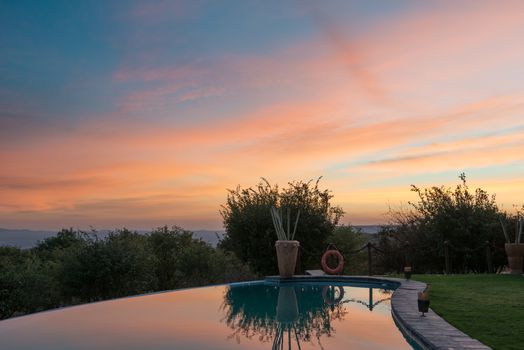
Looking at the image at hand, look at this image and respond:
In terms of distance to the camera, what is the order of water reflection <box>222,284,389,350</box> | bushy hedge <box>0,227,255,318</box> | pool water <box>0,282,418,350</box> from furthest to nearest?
bushy hedge <box>0,227,255,318</box>, water reflection <box>222,284,389,350</box>, pool water <box>0,282,418,350</box>

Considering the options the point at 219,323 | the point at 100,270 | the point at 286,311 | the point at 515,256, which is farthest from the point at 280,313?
the point at 515,256

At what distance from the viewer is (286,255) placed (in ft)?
46.8

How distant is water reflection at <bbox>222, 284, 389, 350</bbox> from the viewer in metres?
7.43

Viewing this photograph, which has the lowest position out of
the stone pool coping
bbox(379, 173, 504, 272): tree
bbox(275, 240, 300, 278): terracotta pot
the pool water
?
the pool water

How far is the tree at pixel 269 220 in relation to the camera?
54.5 feet

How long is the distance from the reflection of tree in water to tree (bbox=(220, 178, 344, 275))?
9.01ft

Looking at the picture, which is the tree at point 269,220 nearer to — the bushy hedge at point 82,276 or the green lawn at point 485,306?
the bushy hedge at point 82,276

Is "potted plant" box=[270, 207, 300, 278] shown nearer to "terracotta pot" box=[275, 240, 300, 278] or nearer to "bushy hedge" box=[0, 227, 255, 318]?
"terracotta pot" box=[275, 240, 300, 278]

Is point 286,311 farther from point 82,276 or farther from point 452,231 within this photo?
point 452,231

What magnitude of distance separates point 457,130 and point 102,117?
1083cm

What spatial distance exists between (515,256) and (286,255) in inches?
269

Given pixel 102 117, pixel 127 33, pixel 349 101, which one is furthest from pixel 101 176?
pixel 349 101

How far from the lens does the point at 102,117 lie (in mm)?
14461

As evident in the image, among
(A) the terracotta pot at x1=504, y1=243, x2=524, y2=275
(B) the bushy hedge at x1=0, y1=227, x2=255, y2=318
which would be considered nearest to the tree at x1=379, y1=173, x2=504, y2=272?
(A) the terracotta pot at x1=504, y1=243, x2=524, y2=275
